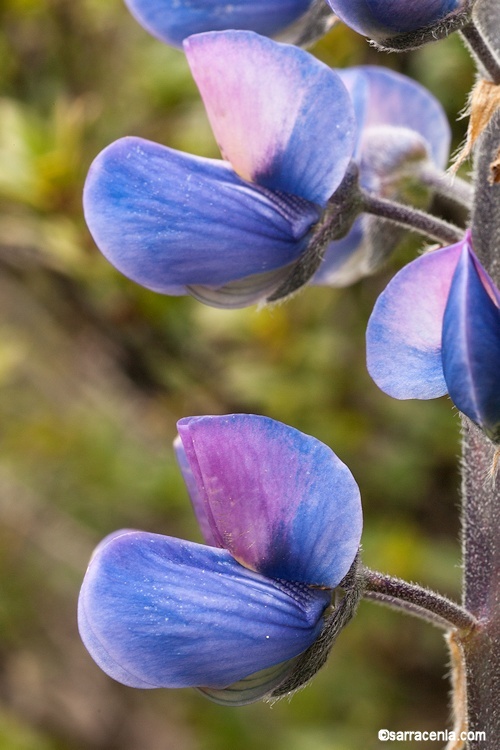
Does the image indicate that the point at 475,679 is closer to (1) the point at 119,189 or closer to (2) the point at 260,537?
(2) the point at 260,537

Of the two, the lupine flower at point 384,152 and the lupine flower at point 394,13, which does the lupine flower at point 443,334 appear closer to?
the lupine flower at point 394,13

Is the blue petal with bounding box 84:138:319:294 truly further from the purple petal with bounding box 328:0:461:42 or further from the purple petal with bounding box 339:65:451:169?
the purple petal with bounding box 339:65:451:169

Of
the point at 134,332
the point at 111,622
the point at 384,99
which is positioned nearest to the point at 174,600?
the point at 111,622

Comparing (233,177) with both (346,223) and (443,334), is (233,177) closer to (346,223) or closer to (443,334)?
(346,223)

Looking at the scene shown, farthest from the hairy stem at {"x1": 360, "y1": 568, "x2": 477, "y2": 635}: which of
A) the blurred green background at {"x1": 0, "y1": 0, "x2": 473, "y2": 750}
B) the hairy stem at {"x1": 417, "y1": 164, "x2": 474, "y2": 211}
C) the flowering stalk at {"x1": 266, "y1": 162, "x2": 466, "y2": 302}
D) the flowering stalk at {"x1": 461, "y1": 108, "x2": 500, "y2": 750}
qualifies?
the blurred green background at {"x1": 0, "y1": 0, "x2": 473, "y2": 750}

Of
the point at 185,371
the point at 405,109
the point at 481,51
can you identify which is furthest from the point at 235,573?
the point at 185,371

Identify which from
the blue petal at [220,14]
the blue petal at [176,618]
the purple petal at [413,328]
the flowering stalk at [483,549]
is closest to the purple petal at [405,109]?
the blue petal at [220,14]
